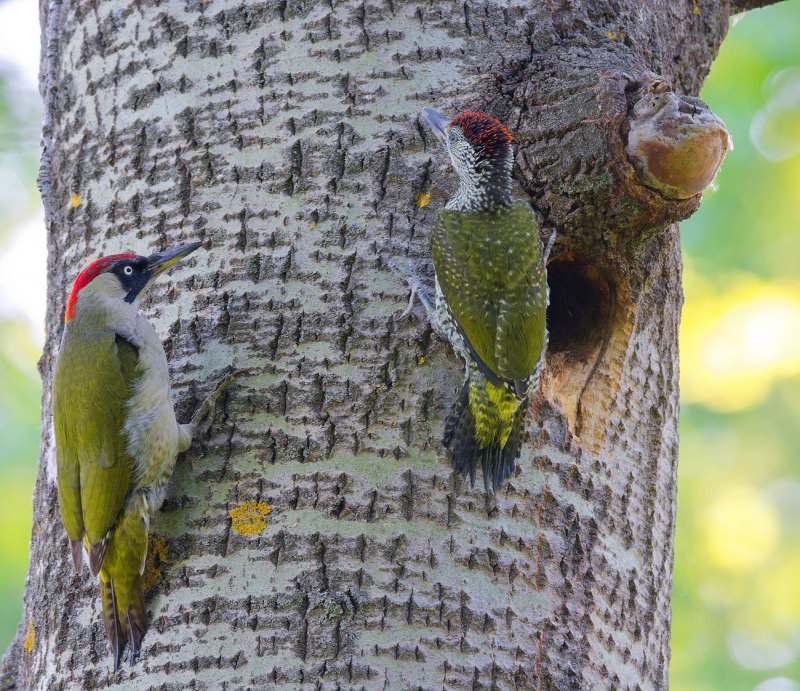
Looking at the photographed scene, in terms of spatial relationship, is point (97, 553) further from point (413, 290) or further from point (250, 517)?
point (413, 290)

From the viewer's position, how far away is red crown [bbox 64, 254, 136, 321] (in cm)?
297

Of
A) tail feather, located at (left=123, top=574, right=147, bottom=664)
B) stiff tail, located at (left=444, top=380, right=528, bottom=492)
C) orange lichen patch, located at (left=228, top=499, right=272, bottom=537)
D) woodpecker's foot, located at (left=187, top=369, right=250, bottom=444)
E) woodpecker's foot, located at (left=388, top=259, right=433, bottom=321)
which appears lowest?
tail feather, located at (left=123, top=574, right=147, bottom=664)

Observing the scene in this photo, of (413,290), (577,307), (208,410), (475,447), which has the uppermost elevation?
(577,307)

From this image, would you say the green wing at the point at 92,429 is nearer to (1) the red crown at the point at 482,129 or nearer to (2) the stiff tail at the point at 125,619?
(2) the stiff tail at the point at 125,619

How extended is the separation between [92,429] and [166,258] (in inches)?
25.9

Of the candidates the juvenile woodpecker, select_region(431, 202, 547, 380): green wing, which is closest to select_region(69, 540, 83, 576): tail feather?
the juvenile woodpecker

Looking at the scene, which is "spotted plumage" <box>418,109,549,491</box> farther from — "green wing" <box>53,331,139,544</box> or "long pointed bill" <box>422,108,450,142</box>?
"green wing" <box>53,331,139,544</box>

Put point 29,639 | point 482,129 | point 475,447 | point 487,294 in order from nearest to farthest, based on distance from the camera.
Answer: point 475,447 < point 29,639 < point 482,129 < point 487,294

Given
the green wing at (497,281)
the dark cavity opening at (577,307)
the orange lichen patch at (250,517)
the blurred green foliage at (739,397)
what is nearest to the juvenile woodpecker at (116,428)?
the orange lichen patch at (250,517)

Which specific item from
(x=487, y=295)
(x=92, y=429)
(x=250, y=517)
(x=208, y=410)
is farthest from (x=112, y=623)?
(x=487, y=295)

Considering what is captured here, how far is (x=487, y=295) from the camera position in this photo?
11.3ft

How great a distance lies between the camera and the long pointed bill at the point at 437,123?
293cm

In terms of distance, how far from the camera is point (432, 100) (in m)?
3.01

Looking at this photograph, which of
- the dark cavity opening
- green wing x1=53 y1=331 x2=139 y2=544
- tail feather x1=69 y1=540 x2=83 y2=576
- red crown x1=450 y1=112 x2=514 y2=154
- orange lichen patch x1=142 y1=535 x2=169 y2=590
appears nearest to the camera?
orange lichen patch x1=142 y1=535 x2=169 y2=590
